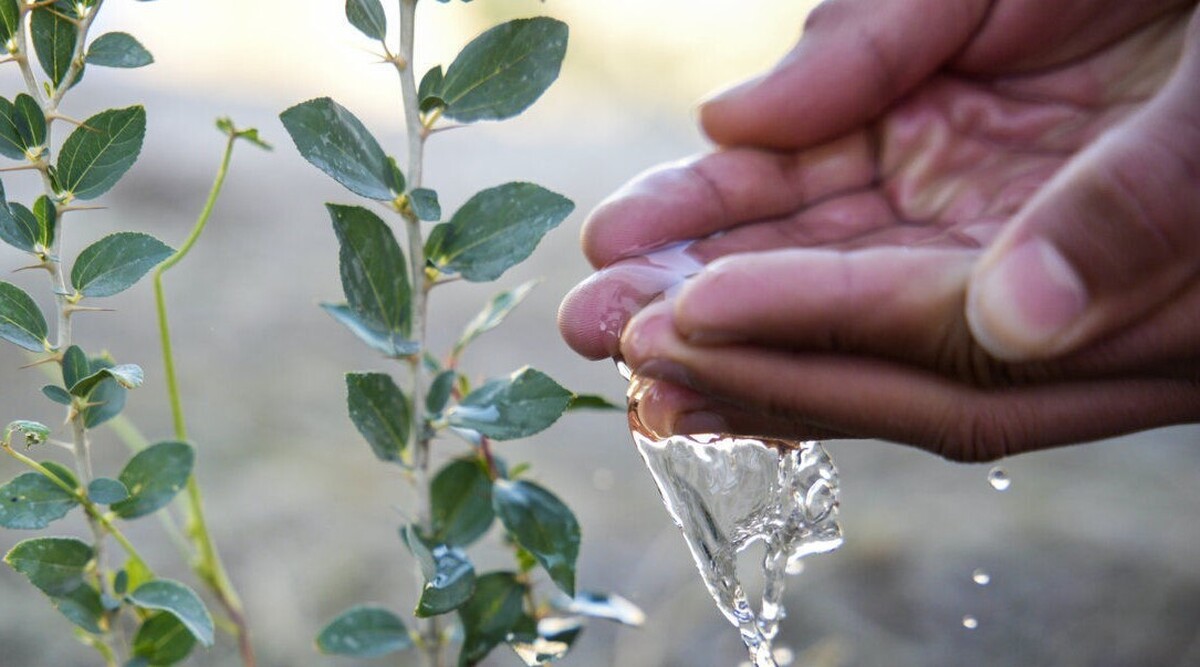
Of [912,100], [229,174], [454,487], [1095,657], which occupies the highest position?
[912,100]

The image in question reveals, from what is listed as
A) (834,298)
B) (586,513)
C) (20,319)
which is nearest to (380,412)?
(20,319)

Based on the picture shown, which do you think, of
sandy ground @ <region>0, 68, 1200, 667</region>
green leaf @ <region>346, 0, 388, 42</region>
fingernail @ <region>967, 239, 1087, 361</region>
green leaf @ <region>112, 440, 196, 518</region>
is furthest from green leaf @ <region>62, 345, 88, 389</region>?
sandy ground @ <region>0, 68, 1200, 667</region>

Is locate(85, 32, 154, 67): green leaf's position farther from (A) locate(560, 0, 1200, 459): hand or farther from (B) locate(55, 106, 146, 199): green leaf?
(A) locate(560, 0, 1200, 459): hand

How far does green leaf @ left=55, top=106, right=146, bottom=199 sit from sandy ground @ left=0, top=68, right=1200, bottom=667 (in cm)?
85

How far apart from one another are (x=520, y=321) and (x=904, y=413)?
1.79 metres

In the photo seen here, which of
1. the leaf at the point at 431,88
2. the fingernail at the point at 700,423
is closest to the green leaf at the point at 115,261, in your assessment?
the leaf at the point at 431,88

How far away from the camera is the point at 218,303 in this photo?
251cm

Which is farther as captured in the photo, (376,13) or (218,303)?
(218,303)

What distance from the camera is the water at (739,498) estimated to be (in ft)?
3.73

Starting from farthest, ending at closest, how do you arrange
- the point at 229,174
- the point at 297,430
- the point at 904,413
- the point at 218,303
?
the point at 229,174
the point at 218,303
the point at 297,430
the point at 904,413

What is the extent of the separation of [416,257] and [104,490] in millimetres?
300

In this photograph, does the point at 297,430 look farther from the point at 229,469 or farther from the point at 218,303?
the point at 218,303

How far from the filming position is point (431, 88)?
0.97m

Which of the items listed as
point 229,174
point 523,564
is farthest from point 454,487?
point 229,174
